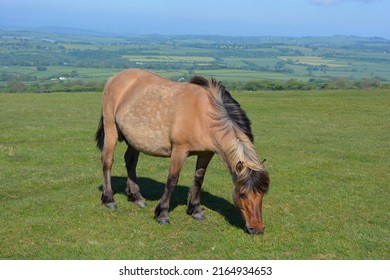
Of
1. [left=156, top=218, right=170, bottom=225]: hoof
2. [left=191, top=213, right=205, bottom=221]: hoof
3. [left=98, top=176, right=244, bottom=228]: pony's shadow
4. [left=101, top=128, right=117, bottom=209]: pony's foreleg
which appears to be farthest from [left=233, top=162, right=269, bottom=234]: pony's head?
[left=101, top=128, right=117, bottom=209]: pony's foreleg

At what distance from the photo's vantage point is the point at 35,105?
1324 inches

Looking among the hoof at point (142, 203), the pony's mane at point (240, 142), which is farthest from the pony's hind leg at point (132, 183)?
the pony's mane at point (240, 142)

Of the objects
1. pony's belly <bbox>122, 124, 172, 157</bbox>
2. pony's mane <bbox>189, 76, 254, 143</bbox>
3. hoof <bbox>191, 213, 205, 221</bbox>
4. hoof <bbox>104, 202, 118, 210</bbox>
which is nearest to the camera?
pony's mane <bbox>189, 76, 254, 143</bbox>

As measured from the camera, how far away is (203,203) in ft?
36.1

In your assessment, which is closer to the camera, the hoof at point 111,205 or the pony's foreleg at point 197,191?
the pony's foreleg at point 197,191

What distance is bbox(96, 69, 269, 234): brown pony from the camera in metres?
8.44

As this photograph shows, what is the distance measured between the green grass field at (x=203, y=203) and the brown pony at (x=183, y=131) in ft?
1.83

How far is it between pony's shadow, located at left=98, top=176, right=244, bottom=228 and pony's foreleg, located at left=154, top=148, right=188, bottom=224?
88cm

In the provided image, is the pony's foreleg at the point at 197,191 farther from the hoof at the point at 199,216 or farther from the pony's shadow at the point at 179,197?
the pony's shadow at the point at 179,197

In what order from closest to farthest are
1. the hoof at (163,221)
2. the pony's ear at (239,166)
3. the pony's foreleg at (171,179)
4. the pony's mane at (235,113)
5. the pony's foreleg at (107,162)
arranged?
the pony's ear at (239,166)
the pony's mane at (235,113)
the pony's foreleg at (171,179)
the hoof at (163,221)
the pony's foreleg at (107,162)

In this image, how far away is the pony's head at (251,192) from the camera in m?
8.25

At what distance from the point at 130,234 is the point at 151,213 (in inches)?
53.9

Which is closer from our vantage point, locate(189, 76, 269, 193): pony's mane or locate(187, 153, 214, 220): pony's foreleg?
locate(189, 76, 269, 193): pony's mane

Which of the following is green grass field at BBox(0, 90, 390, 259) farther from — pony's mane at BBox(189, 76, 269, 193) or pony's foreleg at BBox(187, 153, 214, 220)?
pony's mane at BBox(189, 76, 269, 193)
